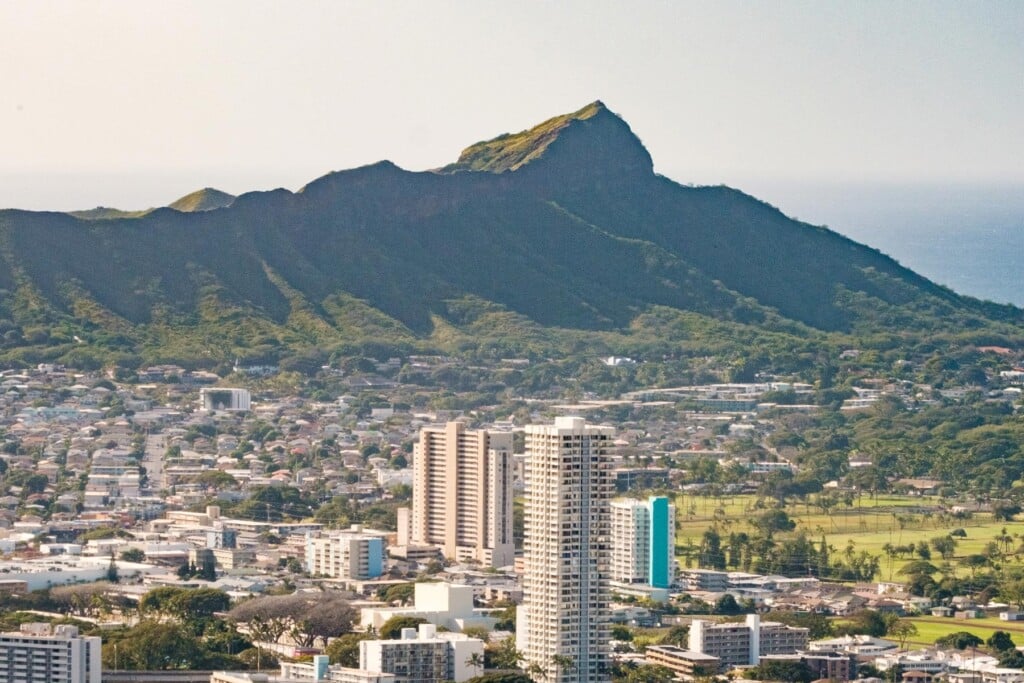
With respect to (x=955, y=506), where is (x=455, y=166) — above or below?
above

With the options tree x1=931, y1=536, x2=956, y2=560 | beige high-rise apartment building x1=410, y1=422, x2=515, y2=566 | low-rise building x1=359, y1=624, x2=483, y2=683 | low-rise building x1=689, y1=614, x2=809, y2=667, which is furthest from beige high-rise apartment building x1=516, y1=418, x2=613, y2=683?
tree x1=931, y1=536, x2=956, y2=560

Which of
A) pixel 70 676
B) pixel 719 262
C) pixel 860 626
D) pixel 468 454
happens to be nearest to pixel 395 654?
pixel 70 676

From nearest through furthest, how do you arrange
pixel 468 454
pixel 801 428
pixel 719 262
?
pixel 468 454 → pixel 801 428 → pixel 719 262

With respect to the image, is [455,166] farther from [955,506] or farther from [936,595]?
[936,595]

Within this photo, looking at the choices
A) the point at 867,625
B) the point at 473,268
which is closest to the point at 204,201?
the point at 473,268

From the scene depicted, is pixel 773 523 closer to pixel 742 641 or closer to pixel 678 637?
pixel 678 637

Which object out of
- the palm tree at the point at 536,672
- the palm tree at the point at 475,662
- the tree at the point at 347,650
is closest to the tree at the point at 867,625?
the tree at the point at 347,650
